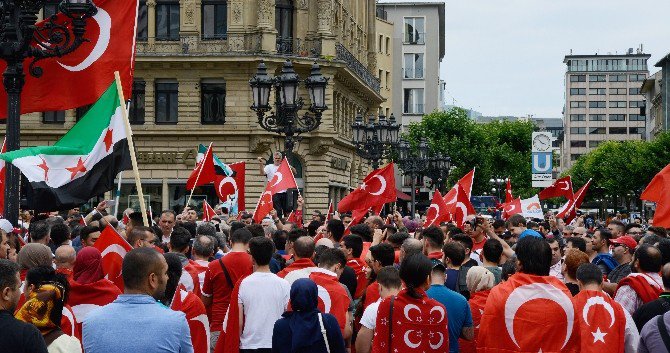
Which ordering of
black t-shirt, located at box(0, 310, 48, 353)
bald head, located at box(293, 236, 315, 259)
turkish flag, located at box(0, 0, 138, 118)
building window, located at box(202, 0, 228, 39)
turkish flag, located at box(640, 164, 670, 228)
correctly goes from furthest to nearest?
1. building window, located at box(202, 0, 228, 39)
2. turkish flag, located at box(640, 164, 670, 228)
3. turkish flag, located at box(0, 0, 138, 118)
4. bald head, located at box(293, 236, 315, 259)
5. black t-shirt, located at box(0, 310, 48, 353)

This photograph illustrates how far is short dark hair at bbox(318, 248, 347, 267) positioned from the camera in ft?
33.1

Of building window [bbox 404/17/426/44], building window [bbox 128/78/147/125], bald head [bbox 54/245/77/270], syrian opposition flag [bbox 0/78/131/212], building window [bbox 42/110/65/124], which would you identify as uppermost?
building window [bbox 404/17/426/44]

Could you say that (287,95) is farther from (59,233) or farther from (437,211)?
(59,233)

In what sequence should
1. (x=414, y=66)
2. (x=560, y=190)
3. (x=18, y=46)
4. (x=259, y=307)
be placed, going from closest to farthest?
(x=259, y=307) → (x=18, y=46) → (x=560, y=190) → (x=414, y=66)

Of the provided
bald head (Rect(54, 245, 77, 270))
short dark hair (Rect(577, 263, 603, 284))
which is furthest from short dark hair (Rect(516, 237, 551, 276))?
bald head (Rect(54, 245, 77, 270))

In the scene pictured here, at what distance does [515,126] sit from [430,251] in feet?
293

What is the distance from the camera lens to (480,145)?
90000 millimetres

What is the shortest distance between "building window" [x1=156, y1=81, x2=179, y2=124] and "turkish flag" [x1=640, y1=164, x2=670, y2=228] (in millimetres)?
36296

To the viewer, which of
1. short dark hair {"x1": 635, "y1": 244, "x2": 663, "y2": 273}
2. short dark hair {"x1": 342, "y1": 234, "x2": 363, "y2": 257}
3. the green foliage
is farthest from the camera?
the green foliage

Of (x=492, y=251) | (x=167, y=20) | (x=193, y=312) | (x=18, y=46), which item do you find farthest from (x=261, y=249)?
(x=167, y=20)

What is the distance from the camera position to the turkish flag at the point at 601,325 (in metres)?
8.35

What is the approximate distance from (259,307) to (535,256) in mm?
2491

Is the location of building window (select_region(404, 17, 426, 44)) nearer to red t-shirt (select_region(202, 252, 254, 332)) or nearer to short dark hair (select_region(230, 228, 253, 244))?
short dark hair (select_region(230, 228, 253, 244))

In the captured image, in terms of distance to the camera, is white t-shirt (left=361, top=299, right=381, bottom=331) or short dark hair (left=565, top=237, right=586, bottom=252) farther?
short dark hair (left=565, top=237, right=586, bottom=252)
